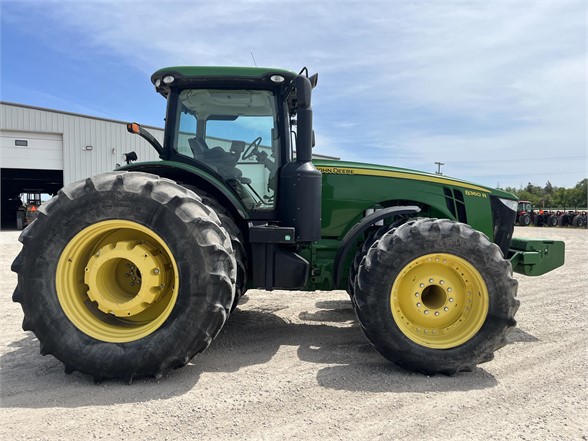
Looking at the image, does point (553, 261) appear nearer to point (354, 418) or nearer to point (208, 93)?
point (354, 418)

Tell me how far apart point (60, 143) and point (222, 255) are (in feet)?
68.6

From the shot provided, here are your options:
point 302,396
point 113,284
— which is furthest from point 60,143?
point 302,396

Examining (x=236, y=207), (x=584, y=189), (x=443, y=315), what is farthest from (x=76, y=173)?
(x=584, y=189)

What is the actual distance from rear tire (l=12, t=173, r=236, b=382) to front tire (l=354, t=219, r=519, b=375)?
3.76ft

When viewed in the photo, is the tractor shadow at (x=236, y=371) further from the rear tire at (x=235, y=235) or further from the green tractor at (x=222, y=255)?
the rear tire at (x=235, y=235)

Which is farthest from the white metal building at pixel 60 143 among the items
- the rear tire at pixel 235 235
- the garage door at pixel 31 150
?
the rear tire at pixel 235 235

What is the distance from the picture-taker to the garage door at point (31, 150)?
19.6m

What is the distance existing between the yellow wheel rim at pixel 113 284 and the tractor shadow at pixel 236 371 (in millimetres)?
385

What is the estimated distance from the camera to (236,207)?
370cm

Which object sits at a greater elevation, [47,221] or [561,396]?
[47,221]

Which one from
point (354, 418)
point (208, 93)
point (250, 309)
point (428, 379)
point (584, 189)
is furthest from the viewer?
point (584, 189)

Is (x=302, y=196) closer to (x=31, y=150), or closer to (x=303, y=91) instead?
(x=303, y=91)

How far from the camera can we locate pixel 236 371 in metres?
3.29

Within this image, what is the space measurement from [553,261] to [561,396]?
6.11 feet
